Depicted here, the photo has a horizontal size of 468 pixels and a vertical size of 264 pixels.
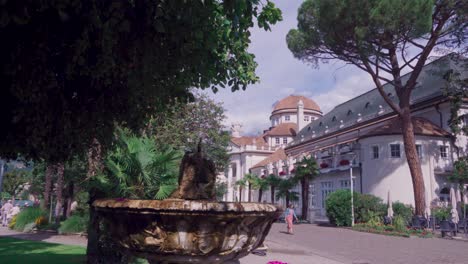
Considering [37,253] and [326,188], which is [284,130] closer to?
[326,188]

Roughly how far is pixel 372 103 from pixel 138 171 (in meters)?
38.3

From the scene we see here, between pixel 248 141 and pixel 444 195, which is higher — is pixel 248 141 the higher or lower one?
the higher one

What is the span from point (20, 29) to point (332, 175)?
37461mm

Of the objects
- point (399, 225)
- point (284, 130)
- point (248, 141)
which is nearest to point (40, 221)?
point (399, 225)

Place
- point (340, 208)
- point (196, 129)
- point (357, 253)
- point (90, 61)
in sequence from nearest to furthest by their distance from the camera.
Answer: point (90, 61)
point (357, 253)
point (196, 129)
point (340, 208)

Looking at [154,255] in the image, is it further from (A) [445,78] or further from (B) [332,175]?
(B) [332,175]

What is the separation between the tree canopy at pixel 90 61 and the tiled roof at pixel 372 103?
2985cm

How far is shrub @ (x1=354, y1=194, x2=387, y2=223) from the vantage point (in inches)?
1109

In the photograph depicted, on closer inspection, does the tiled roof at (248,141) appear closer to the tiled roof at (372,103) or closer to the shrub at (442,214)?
the tiled roof at (372,103)

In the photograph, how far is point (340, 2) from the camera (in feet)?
89.2

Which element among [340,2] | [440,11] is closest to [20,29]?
[340,2]

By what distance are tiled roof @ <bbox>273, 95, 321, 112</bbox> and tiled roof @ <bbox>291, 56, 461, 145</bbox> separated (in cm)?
2016

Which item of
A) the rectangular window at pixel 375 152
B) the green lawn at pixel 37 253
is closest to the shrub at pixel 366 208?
the rectangular window at pixel 375 152

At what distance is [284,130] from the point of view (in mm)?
73625
